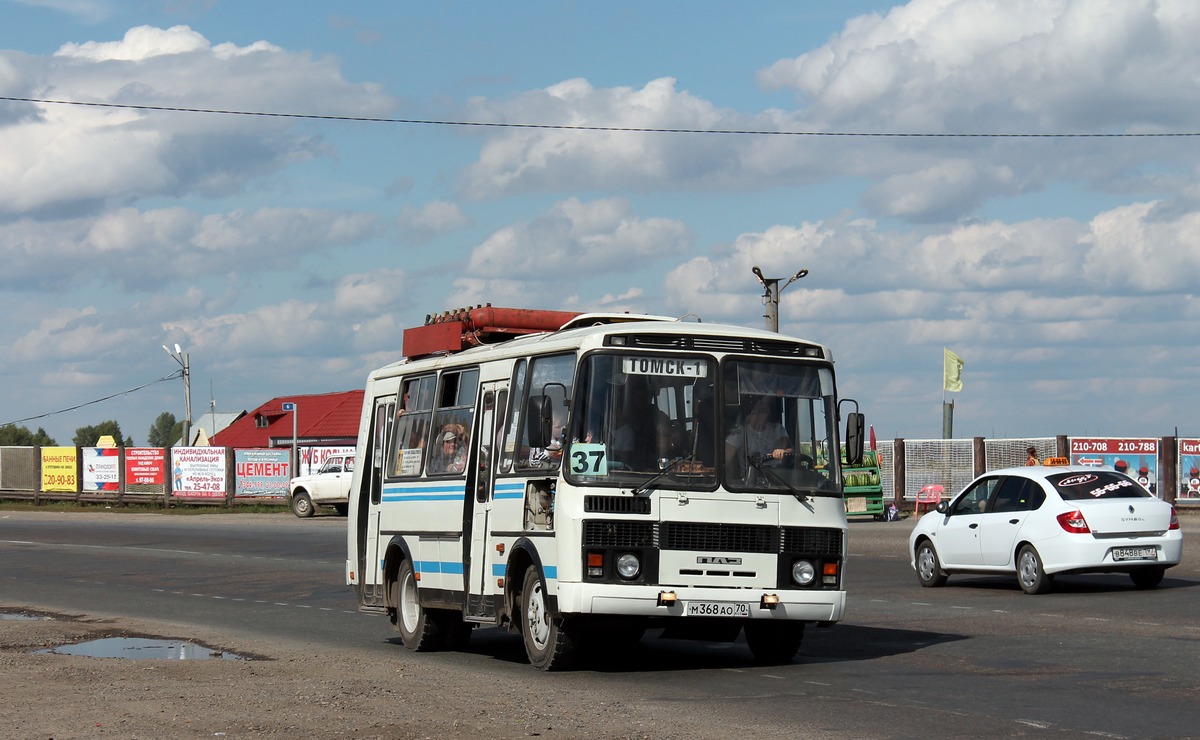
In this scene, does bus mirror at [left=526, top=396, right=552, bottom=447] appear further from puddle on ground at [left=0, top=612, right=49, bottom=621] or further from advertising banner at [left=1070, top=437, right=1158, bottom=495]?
advertising banner at [left=1070, top=437, right=1158, bottom=495]

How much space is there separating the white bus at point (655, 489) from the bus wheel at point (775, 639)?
0.04 feet

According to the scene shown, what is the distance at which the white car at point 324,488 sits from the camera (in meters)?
50.8

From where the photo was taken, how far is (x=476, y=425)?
14.2 metres

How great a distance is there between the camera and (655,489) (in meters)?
12.3

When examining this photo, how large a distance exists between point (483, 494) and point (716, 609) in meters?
2.54

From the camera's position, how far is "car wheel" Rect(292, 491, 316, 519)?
51.6 m

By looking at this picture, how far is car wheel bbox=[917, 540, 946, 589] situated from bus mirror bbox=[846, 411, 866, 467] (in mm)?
9275

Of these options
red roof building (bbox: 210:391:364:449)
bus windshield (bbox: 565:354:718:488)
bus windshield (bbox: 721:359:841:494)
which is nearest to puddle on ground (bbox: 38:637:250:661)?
bus windshield (bbox: 565:354:718:488)

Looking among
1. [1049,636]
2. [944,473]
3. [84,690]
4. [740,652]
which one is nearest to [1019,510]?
[1049,636]

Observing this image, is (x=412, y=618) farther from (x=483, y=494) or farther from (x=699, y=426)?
(x=699, y=426)

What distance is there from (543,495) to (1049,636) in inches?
208

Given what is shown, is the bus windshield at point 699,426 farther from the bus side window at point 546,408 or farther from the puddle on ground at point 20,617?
the puddle on ground at point 20,617

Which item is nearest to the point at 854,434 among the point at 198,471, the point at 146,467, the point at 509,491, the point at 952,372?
the point at 509,491

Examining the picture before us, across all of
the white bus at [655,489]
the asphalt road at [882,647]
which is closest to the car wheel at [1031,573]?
the asphalt road at [882,647]
